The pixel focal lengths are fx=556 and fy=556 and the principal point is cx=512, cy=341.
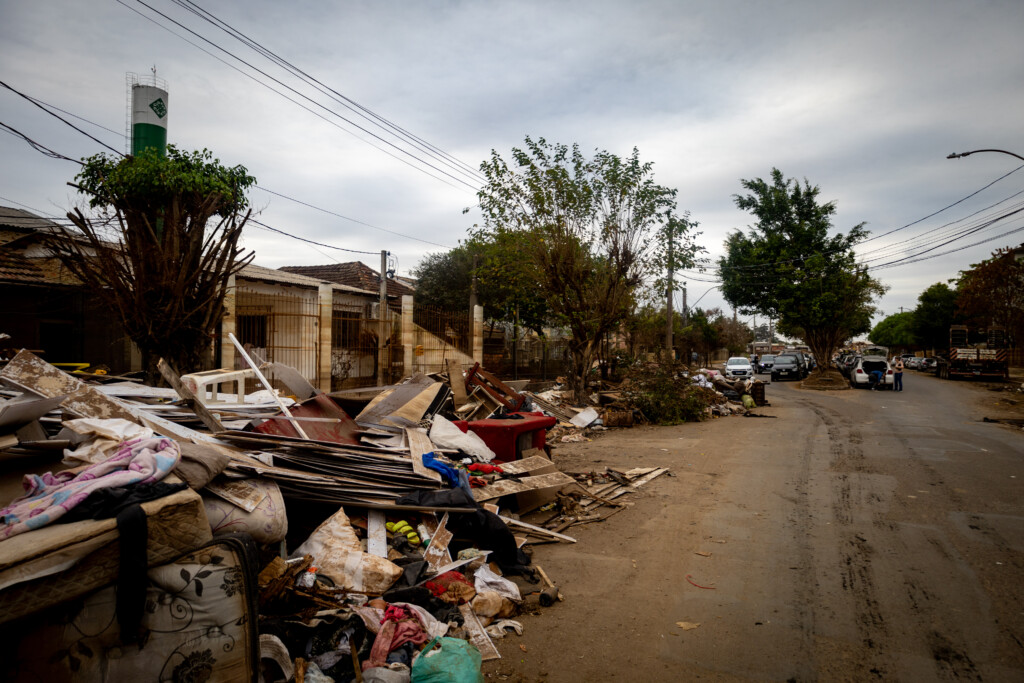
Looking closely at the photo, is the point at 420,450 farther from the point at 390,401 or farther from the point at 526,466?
the point at 390,401

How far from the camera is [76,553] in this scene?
230cm

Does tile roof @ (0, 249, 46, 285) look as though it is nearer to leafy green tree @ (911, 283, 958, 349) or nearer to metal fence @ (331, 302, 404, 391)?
metal fence @ (331, 302, 404, 391)

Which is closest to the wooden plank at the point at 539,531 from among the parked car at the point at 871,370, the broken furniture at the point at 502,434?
the broken furniture at the point at 502,434

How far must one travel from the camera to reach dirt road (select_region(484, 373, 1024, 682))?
3342mm

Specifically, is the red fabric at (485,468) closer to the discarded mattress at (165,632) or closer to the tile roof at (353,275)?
the discarded mattress at (165,632)

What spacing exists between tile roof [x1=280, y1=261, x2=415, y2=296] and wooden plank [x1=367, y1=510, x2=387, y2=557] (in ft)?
68.5

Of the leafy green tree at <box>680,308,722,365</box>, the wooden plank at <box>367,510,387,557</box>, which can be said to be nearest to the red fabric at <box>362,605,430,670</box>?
the wooden plank at <box>367,510,387,557</box>

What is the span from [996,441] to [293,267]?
2903 cm

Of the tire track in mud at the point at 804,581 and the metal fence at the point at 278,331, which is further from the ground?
the metal fence at the point at 278,331

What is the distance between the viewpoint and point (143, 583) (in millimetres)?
2420

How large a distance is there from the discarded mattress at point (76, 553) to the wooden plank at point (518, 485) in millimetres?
3038

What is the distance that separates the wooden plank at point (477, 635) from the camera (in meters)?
3.46

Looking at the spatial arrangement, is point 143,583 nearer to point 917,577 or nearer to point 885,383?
point 917,577

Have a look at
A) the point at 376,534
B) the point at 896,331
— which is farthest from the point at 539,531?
the point at 896,331
